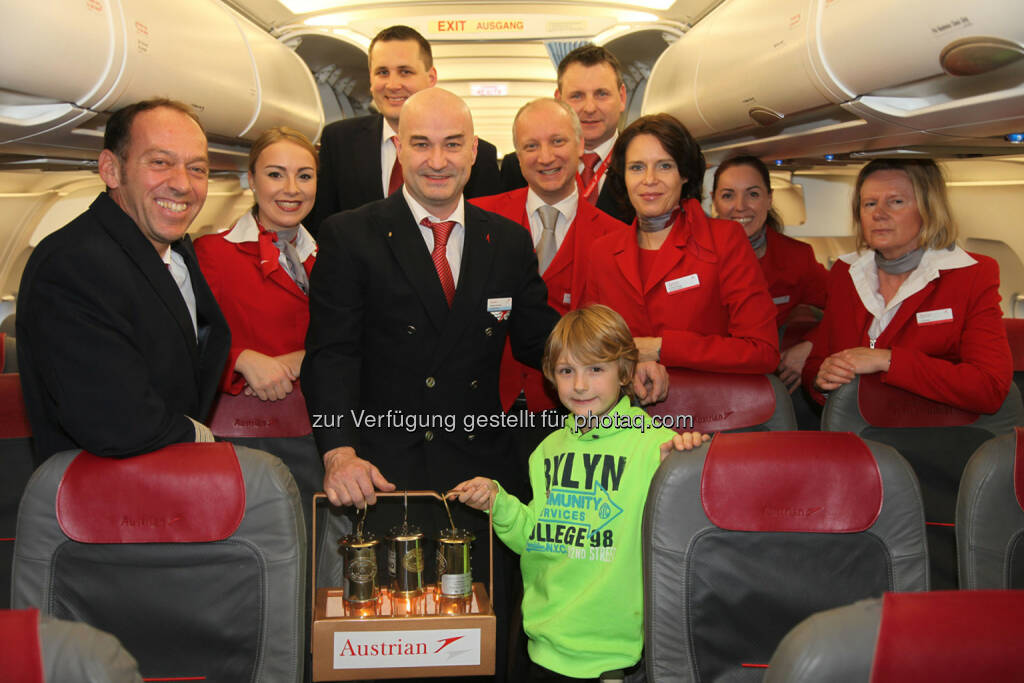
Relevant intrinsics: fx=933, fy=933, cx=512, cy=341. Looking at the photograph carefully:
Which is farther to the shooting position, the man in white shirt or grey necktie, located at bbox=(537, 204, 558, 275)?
the man in white shirt

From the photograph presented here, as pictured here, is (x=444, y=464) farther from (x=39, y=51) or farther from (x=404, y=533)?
(x=39, y=51)

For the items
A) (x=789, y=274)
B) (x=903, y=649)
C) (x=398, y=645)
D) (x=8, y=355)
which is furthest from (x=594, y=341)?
(x=8, y=355)

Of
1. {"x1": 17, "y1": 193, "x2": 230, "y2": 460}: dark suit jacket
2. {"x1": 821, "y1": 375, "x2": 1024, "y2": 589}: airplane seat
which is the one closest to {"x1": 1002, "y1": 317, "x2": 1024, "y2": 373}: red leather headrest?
{"x1": 821, "y1": 375, "x2": 1024, "y2": 589}: airplane seat

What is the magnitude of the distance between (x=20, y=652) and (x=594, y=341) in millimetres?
1688

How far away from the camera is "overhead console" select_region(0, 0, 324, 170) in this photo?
3.04 metres

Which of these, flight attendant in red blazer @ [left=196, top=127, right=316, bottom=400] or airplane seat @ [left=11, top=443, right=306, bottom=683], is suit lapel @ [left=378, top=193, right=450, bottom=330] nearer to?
flight attendant in red blazer @ [left=196, top=127, right=316, bottom=400]

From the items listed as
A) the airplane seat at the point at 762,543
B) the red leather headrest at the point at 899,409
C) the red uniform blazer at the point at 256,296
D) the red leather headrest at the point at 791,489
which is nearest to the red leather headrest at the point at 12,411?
the red uniform blazer at the point at 256,296

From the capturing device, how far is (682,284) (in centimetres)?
331

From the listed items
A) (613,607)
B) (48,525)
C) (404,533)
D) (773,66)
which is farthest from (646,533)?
(773,66)

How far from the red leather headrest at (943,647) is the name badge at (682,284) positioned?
2029 millimetres

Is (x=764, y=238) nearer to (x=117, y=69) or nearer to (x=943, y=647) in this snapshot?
(x=117, y=69)

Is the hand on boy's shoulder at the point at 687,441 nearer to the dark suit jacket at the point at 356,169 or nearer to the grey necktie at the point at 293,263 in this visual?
the grey necktie at the point at 293,263

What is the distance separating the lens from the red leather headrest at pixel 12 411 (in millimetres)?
3461

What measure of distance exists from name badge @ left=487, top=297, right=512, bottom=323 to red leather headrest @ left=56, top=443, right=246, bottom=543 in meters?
1.06
